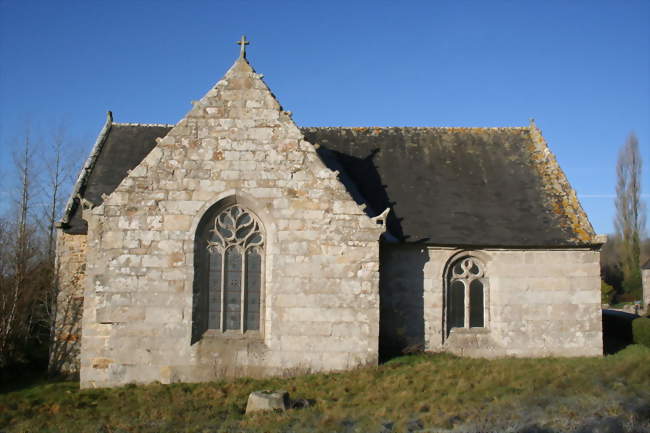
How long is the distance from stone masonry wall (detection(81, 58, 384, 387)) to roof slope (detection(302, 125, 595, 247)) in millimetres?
2781

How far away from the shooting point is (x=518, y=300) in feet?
48.4

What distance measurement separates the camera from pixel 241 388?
11.2 metres

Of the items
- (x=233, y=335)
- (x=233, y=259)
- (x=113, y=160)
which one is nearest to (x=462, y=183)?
(x=233, y=259)

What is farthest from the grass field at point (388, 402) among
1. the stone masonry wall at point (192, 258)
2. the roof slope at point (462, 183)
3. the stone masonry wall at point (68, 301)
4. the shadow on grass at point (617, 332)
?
the shadow on grass at point (617, 332)

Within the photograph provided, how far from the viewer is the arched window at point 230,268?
12.6 meters

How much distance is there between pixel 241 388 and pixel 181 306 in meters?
2.30

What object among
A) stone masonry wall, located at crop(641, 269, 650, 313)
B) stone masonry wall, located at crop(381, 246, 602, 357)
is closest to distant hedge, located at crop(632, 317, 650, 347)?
stone masonry wall, located at crop(381, 246, 602, 357)

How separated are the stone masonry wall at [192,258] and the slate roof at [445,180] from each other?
2.22 meters

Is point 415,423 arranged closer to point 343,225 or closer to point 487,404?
point 487,404

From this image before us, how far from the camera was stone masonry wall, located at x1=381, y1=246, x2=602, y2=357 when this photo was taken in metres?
14.6

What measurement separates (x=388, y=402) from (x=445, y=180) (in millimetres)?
8738

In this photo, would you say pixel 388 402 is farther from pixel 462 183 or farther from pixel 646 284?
pixel 646 284

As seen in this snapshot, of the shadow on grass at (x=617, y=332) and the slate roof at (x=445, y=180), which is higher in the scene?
the slate roof at (x=445, y=180)

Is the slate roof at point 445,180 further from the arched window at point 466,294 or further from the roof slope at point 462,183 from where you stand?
the arched window at point 466,294
